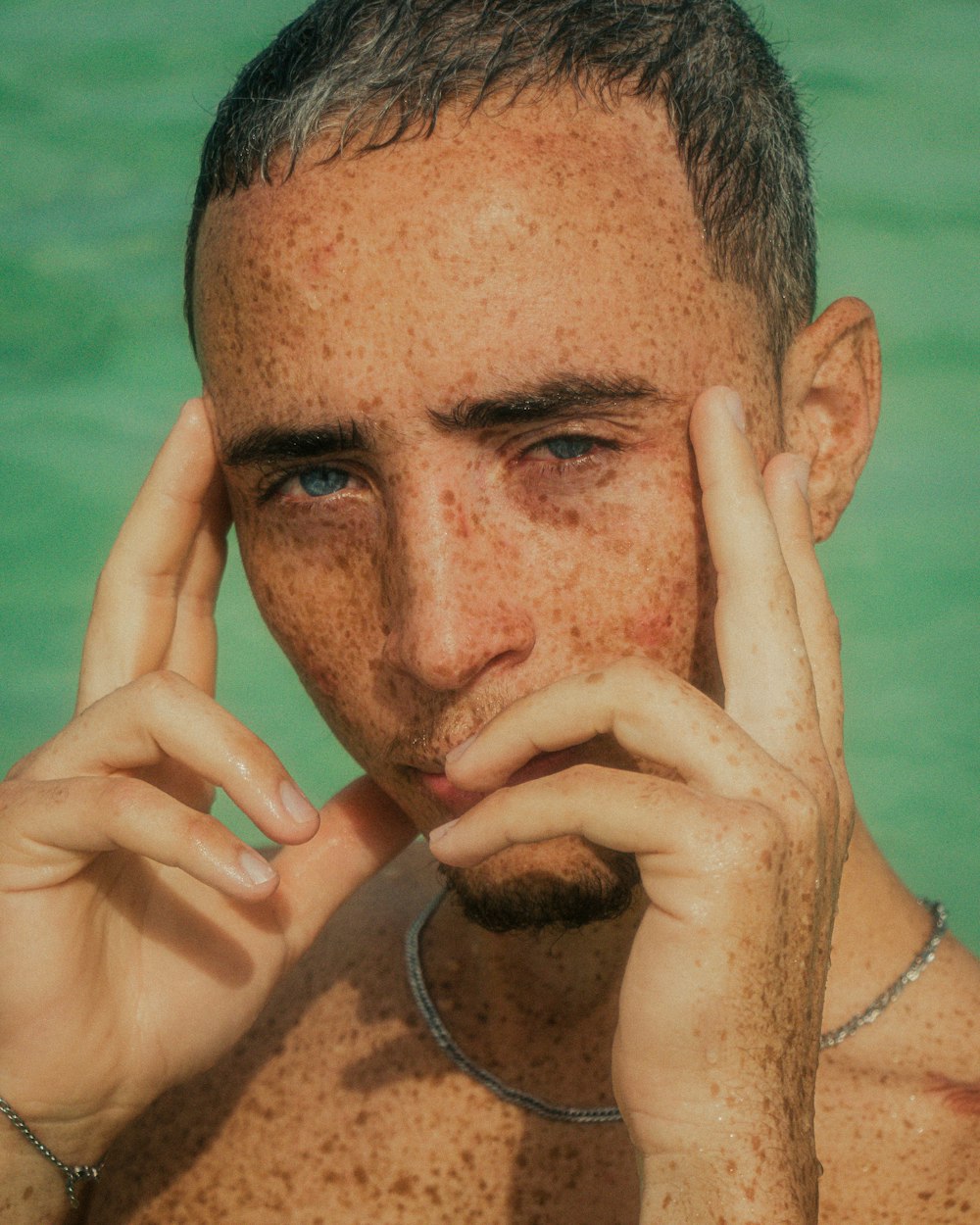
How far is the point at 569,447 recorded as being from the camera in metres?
2.06

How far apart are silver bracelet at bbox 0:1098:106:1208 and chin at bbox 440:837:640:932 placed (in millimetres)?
692

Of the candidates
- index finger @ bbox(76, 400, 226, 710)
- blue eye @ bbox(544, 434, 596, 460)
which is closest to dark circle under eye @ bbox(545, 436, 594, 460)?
blue eye @ bbox(544, 434, 596, 460)

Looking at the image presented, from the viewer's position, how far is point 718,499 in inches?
78.6

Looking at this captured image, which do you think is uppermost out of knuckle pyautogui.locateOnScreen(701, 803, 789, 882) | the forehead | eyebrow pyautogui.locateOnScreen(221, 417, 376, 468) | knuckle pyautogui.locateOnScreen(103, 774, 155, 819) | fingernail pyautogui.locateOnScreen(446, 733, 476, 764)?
the forehead

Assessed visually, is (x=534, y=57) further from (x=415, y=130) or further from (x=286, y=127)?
(x=286, y=127)

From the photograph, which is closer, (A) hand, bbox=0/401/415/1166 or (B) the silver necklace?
(A) hand, bbox=0/401/415/1166

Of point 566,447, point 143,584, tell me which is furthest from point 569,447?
point 143,584

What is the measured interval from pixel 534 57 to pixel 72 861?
1260mm

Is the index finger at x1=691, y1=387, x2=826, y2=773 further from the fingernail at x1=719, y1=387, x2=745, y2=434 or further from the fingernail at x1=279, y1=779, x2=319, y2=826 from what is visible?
the fingernail at x1=279, y1=779, x2=319, y2=826

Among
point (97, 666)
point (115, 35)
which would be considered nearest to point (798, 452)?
point (97, 666)

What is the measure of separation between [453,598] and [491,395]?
0.86ft

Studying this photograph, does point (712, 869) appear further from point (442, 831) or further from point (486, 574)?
point (486, 574)

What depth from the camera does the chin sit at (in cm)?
212

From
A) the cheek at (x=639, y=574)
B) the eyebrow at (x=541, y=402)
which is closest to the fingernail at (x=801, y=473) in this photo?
the cheek at (x=639, y=574)
